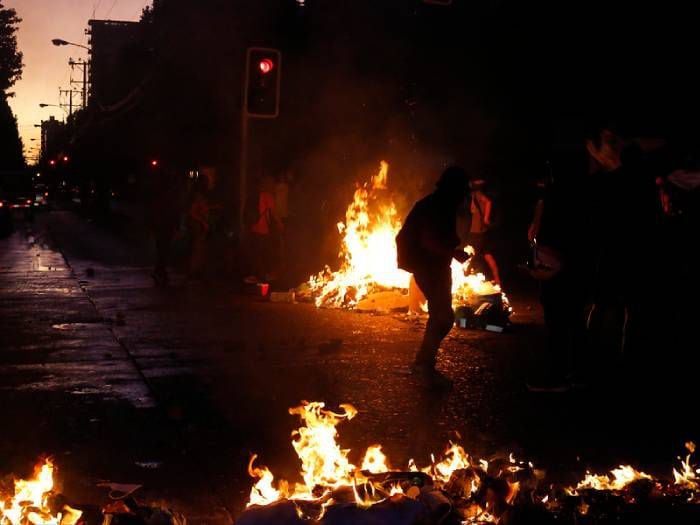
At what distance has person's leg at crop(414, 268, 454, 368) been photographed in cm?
714

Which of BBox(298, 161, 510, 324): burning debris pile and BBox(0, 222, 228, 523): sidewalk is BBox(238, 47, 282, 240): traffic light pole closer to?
BBox(298, 161, 510, 324): burning debris pile

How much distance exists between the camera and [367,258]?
1178 cm

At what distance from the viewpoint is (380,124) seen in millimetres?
16188

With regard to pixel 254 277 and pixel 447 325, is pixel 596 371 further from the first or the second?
pixel 254 277

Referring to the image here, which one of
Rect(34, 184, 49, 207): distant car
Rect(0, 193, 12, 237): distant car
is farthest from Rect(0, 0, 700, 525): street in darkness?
Rect(34, 184, 49, 207): distant car

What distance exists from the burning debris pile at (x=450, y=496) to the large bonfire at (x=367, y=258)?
6586mm

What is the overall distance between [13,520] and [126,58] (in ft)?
118

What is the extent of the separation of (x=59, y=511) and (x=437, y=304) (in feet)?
13.6

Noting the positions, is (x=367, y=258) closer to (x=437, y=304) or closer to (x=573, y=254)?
(x=437, y=304)

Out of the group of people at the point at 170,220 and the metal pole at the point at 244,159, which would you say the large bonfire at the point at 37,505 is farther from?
the group of people at the point at 170,220

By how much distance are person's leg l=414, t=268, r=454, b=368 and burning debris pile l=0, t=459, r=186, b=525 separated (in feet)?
12.6

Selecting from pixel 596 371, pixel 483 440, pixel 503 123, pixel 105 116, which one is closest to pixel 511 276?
pixel 503 123

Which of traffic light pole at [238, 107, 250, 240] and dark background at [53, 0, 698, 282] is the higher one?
dark background at [53, 0, 698, 282]

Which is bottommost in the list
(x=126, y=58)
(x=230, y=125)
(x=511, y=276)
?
(x=511, y=276)
